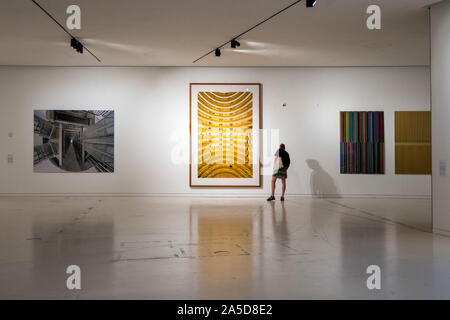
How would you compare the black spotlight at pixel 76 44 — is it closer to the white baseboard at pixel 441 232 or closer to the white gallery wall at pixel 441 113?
the white gallery wall at pixel 441 113

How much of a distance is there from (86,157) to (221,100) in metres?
4.16

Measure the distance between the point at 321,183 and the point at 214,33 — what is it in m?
5.71

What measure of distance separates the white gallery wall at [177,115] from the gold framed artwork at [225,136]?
0.22 meters

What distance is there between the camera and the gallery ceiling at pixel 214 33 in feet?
26.4

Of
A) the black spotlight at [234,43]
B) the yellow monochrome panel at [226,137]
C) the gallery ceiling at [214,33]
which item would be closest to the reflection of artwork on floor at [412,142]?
the gallery ceiling at [214,33]

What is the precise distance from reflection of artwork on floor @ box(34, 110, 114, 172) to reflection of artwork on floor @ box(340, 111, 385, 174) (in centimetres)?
663

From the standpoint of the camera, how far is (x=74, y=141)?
13.4 m

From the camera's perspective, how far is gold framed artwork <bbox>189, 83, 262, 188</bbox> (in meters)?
13.3

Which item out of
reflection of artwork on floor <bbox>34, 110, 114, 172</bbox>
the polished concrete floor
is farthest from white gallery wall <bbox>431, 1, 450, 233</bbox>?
reflection of artwork on floor <bbox>34, 110, 114, 172</bbox>

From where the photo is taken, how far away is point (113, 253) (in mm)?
5473

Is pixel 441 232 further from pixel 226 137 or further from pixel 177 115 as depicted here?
pixel 177 115
